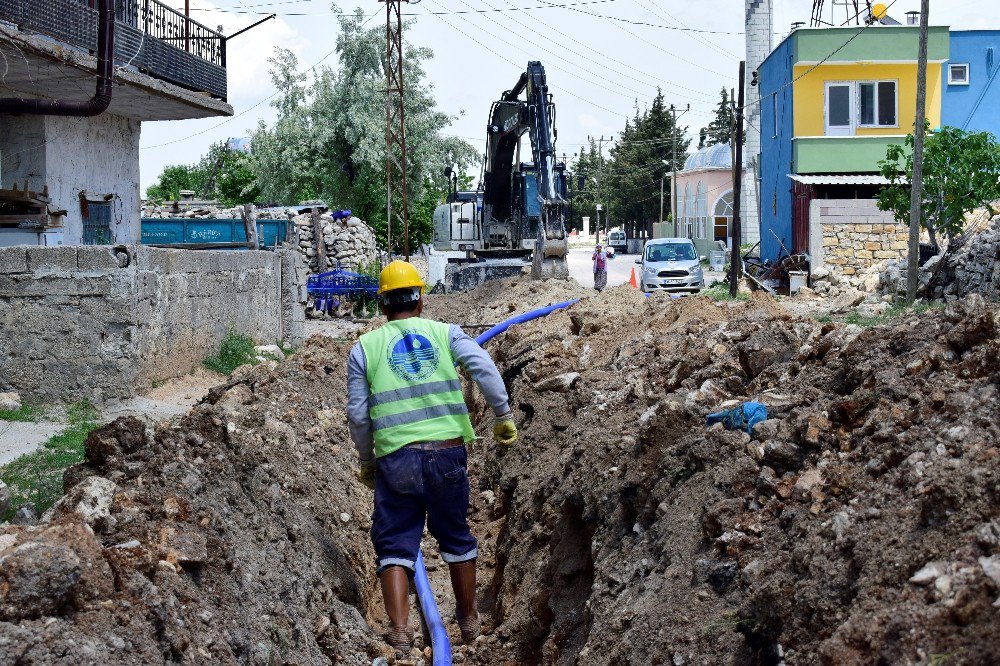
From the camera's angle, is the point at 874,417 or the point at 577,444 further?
the point at 577,444

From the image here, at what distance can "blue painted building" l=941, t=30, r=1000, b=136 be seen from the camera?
36.1 meters

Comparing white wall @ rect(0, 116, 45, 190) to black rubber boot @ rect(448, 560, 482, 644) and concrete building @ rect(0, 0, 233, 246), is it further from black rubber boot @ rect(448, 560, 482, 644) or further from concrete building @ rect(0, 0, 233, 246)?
black rubber boot @ rect(448, 560, 482, 644)

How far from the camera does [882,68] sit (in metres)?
33.3

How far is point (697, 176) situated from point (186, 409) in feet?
180

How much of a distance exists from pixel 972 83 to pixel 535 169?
2146 cm

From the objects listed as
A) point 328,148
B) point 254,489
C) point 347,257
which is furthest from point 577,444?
point 328,148

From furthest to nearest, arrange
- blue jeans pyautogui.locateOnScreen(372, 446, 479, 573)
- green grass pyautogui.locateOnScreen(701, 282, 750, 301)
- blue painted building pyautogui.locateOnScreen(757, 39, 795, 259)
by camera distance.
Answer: blue painted building pyautogui.locateOnScreen(757, 39, 795, 259) → green grass pyautogui.locateOnScreen(701, 282, 750, 301) → blue jeans pyautogui.locateOnScreen(372, 446, 479, 573)

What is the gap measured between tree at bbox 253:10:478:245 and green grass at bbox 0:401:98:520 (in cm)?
3617

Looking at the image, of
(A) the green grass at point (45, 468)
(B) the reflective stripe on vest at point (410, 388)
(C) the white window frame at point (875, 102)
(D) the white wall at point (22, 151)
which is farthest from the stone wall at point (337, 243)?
(B) the reflective stripe on vest at point (410, 388)

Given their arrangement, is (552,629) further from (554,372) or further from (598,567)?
(554,372)

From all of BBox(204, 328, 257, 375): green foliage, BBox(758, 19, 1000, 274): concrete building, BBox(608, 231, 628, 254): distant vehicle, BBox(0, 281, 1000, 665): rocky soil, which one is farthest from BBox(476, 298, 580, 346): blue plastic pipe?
BBox(608, 231, 628, 254): distant vehicle

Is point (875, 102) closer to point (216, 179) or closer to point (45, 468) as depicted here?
point (45, 468)

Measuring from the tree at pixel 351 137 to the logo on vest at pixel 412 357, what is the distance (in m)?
40.0

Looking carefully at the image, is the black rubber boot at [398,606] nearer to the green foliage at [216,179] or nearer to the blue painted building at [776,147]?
the blue painted building at [776,147]
